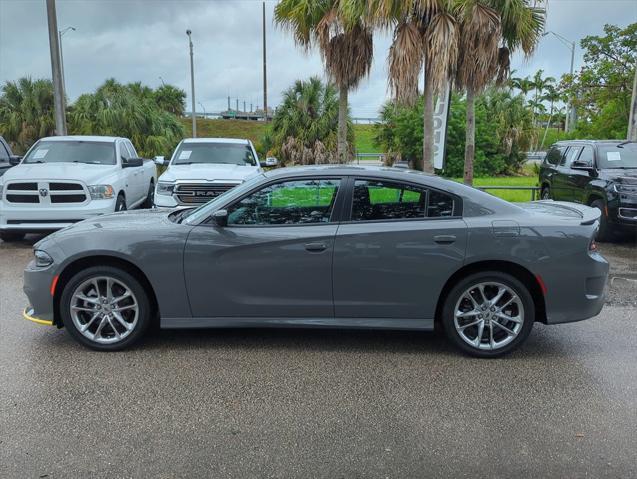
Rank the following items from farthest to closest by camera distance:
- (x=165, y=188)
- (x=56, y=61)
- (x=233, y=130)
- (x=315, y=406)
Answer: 1. (x=233, y=130)
2. (x=56, y=61)
3. (x=165, y=188)
4. (x=315, y=406)

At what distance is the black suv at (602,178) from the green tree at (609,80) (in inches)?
472

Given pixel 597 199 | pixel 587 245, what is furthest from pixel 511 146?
pixel 587 245

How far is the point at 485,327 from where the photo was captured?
4629mm

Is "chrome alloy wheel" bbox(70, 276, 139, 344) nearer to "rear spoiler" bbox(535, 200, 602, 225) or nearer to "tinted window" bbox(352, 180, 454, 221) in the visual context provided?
"tinted window" bbox(352, 180, 454, 221)

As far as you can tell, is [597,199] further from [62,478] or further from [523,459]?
[62,478]

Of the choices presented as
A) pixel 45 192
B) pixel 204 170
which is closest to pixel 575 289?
pixel 204 170

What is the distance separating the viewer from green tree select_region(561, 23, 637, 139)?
21969 millimetres

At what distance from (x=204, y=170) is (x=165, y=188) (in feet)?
2.62

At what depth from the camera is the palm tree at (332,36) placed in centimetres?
1391

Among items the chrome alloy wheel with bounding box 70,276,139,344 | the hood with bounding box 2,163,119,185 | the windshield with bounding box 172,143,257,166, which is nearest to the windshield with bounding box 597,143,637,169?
the windshield with bounding box 172,143,257,166

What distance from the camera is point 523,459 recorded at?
317 cm

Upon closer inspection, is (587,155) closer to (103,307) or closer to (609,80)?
(103,307)

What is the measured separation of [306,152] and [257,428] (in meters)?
20.3

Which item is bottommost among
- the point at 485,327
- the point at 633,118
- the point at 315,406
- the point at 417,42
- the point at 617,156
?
the point at 315,406
